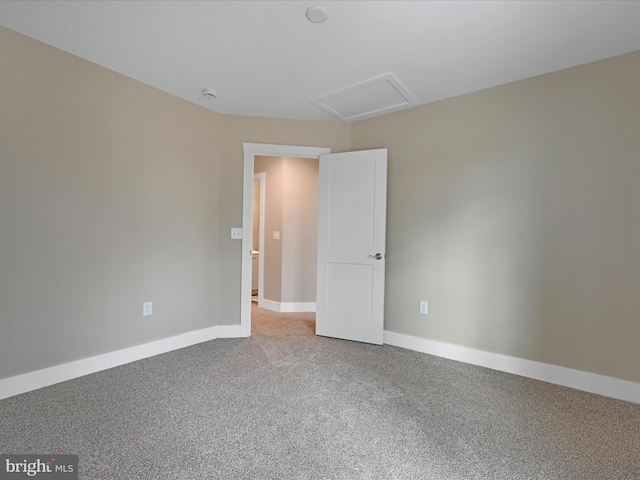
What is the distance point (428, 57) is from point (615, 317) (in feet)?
7.67

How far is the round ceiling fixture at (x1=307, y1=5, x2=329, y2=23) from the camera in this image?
72.4 inches

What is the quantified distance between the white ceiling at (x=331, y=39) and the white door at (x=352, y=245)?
0.89 meters

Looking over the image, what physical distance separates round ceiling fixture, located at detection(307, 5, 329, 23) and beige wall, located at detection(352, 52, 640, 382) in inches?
64.0

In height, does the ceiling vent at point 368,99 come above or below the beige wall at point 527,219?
above

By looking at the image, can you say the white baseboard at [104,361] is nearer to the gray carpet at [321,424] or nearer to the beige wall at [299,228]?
the gray carpet at [321,424]

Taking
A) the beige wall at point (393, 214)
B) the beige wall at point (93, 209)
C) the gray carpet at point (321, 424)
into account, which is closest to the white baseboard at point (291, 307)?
the beige wall at point (393, 214)

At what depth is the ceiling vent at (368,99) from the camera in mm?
2750

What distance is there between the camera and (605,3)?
177 centimetres

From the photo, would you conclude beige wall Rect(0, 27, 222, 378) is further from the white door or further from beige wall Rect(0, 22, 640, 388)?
the white door

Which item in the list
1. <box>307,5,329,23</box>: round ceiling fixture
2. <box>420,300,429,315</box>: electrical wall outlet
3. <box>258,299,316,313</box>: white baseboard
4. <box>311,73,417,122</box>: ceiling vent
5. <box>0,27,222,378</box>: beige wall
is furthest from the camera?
<box>258,299,316,313</box>: white baseboard

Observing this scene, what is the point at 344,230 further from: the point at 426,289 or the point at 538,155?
the point at 538,155

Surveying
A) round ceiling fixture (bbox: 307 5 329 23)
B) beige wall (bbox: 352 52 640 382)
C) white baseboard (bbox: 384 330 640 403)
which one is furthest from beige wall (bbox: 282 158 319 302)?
round ceiling fixture (bbox: 307 5 329 23)

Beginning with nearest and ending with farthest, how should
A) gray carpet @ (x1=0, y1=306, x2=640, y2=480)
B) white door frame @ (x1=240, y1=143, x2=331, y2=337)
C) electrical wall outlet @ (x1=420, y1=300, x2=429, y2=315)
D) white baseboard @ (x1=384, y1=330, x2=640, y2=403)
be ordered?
1. gray carpet @ (x1=0, y1=306, x2=640, y2=480)
2. white baseboard @ (x1=384, y1=330, x2=640, y2=403)
3. electrical wall outlet @ (x1=420, y1=300, x2=429, y2=315)
4. white door frame @ (x1=240, y1=143, x2=331, y2=337)

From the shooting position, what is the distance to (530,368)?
8.47 ft
